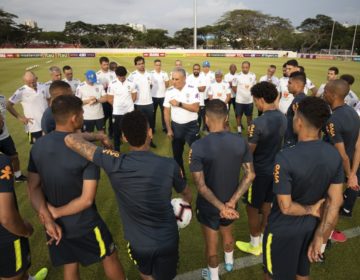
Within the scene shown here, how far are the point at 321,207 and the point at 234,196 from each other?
0.91m

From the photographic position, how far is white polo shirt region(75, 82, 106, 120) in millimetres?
7355

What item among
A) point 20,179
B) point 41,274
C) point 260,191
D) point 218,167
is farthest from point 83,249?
point 20,179

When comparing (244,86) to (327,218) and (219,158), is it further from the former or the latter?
(327,218)

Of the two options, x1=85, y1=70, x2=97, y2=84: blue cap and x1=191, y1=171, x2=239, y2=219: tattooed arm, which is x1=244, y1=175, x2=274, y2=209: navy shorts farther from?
Answer: x1=85, y1=70, x2=97, y2=84: blue cap

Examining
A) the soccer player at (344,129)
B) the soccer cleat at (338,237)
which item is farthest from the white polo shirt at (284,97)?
the soccer cleat at (338,237)

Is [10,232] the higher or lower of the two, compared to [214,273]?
higher

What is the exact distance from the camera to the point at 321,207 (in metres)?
2.55

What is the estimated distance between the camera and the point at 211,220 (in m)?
3.25

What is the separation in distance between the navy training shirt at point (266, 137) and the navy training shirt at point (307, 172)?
110 cm

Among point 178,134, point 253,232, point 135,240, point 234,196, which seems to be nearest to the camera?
point 135,240

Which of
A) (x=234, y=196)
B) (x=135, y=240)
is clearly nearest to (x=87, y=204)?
(x=135, y=240)

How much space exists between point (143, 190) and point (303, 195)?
1.48 metres

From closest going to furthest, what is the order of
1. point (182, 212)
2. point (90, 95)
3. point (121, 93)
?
point (182, 212)
point (90, 95)
point (121, 93)

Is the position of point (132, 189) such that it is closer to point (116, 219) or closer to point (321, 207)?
point (321, 207)
